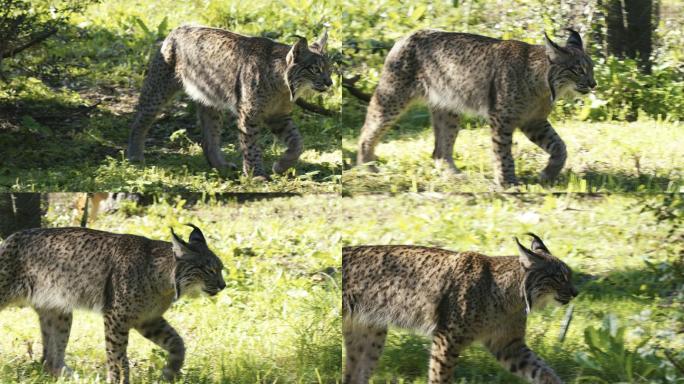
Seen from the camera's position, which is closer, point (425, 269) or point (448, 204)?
point (425, 269)

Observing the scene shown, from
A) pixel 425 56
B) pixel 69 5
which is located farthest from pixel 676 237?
pixel 69 5

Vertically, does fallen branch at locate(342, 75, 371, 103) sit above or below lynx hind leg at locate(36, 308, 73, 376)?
above

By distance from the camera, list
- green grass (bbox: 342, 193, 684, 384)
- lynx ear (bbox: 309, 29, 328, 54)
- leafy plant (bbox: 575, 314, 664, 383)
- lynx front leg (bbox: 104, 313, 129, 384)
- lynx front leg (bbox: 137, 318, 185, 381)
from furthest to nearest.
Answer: lynx ear (bbox: 309, 29, 328, 54) → lynx front leg (bbox: 137, 318, 185, 381) → green grass (bbox: 342, 193, 684, 384) → lynx front leg (bbox: 104, 313, 129, 384) → leafy plant (bbox: 575, 314, 664, 383)

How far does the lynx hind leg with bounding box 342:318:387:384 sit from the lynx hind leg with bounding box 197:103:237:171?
1.35 metres

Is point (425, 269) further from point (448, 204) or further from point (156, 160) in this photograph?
point (156, 160)

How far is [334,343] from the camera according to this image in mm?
7598

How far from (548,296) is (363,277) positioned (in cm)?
117

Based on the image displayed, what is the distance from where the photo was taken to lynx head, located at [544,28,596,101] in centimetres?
739

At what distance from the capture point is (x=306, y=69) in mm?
7668

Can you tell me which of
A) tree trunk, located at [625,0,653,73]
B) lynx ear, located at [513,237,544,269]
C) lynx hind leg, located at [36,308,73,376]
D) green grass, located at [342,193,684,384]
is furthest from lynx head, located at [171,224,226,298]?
tree trunk, located at [625,0,653,73]

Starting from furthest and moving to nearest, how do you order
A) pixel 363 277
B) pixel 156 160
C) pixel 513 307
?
pixel 156 160 → pixel 363 277 → pixel 513 307

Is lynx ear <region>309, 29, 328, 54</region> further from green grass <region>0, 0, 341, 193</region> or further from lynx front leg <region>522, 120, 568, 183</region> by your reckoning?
lynx front leg <region>522, 120, 568, 183</region>

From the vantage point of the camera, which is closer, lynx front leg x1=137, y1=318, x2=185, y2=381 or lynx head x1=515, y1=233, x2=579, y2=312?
lynx head x1=515, y1=233, x2=579, y2=312

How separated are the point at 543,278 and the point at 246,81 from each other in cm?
231
